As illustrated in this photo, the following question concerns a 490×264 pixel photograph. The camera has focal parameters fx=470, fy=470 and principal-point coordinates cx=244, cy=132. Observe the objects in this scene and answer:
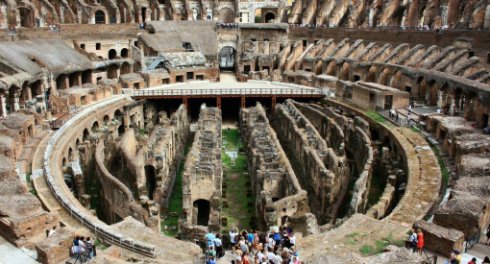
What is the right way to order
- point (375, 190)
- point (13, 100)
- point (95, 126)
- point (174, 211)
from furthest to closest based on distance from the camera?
point (95, 126) < point (13, 100) < point (375, 190) < point (174, 211)

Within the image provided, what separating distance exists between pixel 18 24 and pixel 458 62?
39.0 metres

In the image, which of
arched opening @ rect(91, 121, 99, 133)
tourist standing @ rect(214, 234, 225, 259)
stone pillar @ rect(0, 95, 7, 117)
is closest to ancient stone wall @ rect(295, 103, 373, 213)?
tourist standing @ rect(214, 234, 225, 259)

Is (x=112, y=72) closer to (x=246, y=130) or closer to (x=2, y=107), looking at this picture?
(x=2, y=107)

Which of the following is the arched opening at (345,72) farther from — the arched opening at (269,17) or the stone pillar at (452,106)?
the arched opening at (269,17)

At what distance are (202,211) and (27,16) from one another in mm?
34764

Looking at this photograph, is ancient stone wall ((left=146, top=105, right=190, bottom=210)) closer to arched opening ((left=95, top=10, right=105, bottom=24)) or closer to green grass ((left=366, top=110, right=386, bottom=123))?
green grass ((left=366, top=110, right=386, bottom=123))

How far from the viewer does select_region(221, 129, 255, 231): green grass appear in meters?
22.6

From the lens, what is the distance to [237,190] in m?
26.2

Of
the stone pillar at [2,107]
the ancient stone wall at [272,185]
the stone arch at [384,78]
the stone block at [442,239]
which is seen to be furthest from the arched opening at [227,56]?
the stone block at [442,239]

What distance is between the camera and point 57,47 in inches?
1687

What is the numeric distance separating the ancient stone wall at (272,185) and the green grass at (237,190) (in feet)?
3.11

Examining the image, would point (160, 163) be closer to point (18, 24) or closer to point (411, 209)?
point (411, 209)

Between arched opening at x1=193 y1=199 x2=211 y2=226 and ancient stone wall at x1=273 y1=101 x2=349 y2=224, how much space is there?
5.12 metres

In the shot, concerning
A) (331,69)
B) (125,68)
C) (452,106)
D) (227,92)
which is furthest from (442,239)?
(125,68)
